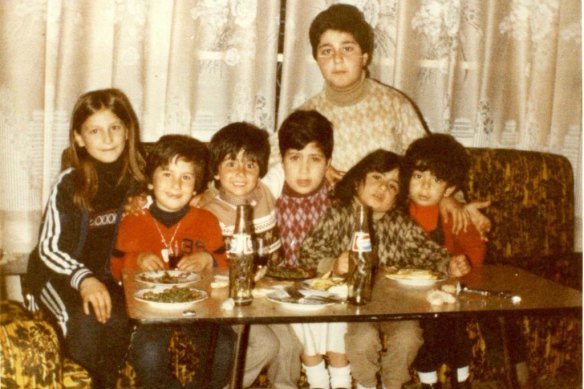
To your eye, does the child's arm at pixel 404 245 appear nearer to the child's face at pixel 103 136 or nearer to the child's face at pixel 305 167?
the child's face at pixel 305 167

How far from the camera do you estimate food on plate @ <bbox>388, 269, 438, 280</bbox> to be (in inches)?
81.0

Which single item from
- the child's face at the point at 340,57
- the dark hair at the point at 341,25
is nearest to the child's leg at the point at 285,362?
the child's face at the point at 340,57

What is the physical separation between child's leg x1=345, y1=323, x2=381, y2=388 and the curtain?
116 centimetres

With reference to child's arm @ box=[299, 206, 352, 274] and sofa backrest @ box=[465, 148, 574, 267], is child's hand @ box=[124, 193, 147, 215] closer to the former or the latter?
child's arm @ box=[299, 206, 352, 274]

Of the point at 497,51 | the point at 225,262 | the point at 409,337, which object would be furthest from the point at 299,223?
the point at 497,51

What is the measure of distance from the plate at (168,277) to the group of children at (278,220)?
15 cm

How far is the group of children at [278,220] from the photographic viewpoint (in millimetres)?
2244

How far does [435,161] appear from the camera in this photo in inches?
104

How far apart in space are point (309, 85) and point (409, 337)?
1.33 meters

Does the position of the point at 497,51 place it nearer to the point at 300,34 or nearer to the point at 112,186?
the point at 300,34

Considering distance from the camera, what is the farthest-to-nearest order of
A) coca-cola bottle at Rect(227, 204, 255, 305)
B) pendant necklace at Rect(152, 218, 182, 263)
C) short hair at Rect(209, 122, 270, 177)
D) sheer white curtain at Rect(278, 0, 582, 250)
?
sheer white curtain at Rect(278, 0, 582, 250), short hair at Rect(209, 122, 270, 177), pendant necklace at Rect(152, 218, 182, 263), coca-cola bottle at Rect(227, 204, 255, 305)

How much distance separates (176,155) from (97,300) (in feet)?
1.99

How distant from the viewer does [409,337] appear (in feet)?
7.47

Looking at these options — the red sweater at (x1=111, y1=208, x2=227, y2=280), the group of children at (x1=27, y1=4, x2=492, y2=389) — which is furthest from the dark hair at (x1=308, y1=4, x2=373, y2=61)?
the red sweater at (x1=111, y1=208, x2=227, y2=280)
